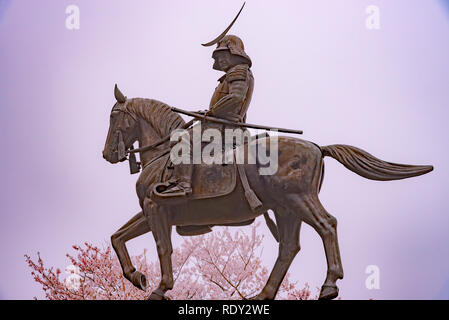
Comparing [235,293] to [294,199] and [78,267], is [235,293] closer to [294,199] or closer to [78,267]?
[78,267]

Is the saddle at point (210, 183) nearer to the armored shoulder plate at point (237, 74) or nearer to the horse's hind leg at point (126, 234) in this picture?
the horse's hind leg at point (126, 234)

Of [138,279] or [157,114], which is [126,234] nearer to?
[138,279]

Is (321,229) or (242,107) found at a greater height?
(242,107)

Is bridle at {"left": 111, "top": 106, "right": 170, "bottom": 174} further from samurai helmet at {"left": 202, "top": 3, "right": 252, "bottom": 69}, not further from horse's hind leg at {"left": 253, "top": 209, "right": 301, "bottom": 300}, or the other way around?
horse's hind leg at {"left": 253, "top": 209, "right": 301, "bottom": 300}

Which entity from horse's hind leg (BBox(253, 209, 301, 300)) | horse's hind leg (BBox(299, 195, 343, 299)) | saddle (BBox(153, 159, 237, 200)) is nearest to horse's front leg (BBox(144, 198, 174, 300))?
saddle (BBox(153, 159, 237, 200))

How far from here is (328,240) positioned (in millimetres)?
6070

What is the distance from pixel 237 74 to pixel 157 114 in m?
0.76

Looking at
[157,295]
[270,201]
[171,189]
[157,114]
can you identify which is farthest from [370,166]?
[157,295]

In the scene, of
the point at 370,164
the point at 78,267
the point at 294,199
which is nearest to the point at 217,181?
the point at 294,199

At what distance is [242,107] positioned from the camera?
6.73m

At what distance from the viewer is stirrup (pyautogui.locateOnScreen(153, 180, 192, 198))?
6367 millimetres

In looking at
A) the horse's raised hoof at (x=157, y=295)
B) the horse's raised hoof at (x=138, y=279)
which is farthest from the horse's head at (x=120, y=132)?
the horse's raised hoof at (x=157, y=295)
